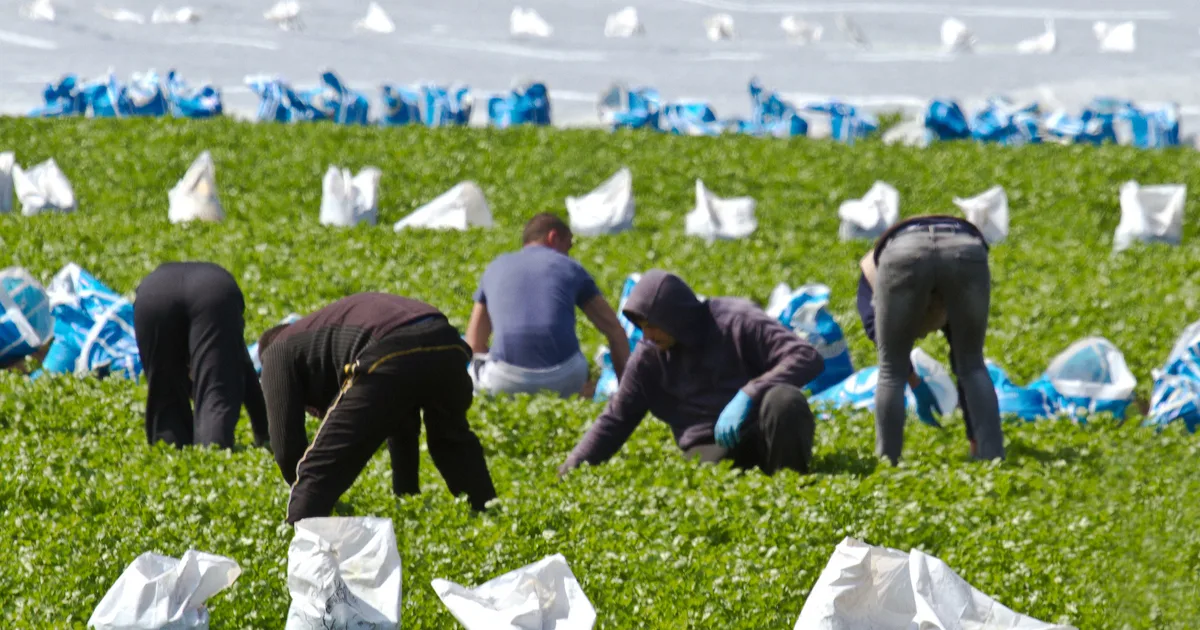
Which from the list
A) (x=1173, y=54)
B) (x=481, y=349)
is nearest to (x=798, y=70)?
(x=1173, y=54)

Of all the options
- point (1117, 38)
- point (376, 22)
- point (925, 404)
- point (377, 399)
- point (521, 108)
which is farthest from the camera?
point (376, 22)

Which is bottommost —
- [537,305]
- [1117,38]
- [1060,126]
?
[537,305]

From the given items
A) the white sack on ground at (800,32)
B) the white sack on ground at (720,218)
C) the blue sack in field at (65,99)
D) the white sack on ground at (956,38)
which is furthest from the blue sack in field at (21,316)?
the white sack on ground at (956,38)

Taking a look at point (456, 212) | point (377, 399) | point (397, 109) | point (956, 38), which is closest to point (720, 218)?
point (456, 212)

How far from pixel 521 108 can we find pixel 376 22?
908 cm

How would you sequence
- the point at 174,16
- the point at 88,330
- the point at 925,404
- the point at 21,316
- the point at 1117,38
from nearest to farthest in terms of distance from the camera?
the point at 925,404 < the point at 21,316 < the point at 88,330 < the point at 174,16 < the point at 1117,38

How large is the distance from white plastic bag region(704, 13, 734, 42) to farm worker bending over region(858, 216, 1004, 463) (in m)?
19.8

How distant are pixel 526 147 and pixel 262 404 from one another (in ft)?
28.1

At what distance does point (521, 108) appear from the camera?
18.4 metres

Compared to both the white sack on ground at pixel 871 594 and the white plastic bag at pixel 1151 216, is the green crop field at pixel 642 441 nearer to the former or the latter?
the white plastic bag at pixel 1151 216

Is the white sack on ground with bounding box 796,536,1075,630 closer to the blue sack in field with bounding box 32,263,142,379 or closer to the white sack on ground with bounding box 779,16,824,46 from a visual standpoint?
the blue sack in field with bounding box 32,263,142,379

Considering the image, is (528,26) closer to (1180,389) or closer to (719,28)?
(719,28)

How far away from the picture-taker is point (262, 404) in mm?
8266

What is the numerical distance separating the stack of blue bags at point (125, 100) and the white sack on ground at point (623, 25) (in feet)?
33.0
